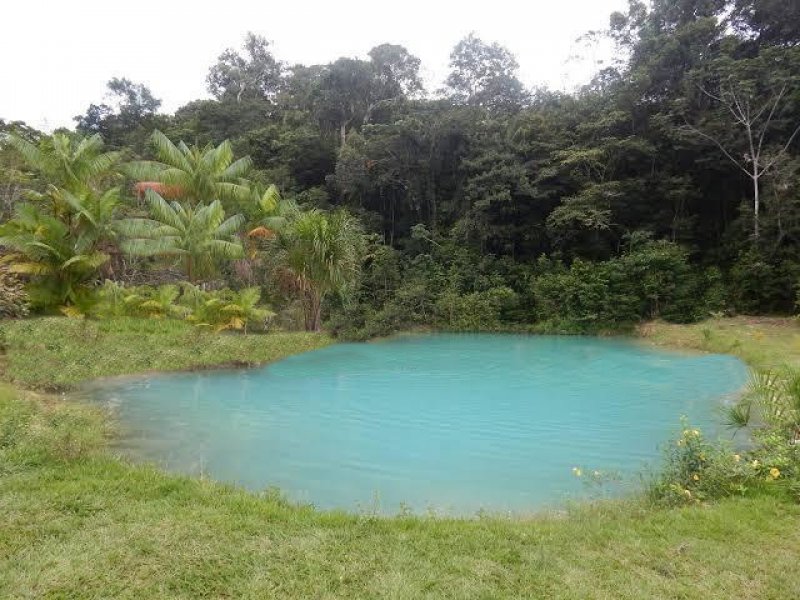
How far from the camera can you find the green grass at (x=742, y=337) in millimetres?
11211

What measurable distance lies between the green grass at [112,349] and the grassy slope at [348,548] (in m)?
4.86

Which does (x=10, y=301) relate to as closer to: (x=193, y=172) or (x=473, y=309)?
(x=193, y=172)

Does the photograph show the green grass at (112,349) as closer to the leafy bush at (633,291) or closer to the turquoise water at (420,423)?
the turquoise water at (420,423)

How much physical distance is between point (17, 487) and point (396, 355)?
9906 mm

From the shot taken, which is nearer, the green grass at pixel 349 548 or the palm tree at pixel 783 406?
the green grass at pixel 349 548

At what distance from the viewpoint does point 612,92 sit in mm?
19922

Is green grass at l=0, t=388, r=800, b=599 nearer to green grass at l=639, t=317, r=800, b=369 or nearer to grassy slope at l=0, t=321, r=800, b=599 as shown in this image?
grassy slope at l=0, t=321, r=800, b=599

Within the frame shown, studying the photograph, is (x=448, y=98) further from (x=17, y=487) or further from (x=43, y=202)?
(x=17, y=487)

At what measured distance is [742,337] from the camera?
13.4 metres

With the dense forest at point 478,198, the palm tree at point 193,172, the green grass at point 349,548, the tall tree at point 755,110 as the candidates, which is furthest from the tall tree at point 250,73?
the green grass at point 349,548

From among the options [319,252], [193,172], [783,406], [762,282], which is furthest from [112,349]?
[762,282]

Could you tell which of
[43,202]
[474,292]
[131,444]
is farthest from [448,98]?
[131,444]

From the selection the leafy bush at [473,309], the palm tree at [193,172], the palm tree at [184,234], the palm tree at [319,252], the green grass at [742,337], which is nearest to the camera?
the green grass at [742,337]

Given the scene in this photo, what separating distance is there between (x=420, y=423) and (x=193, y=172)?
13065 mm
